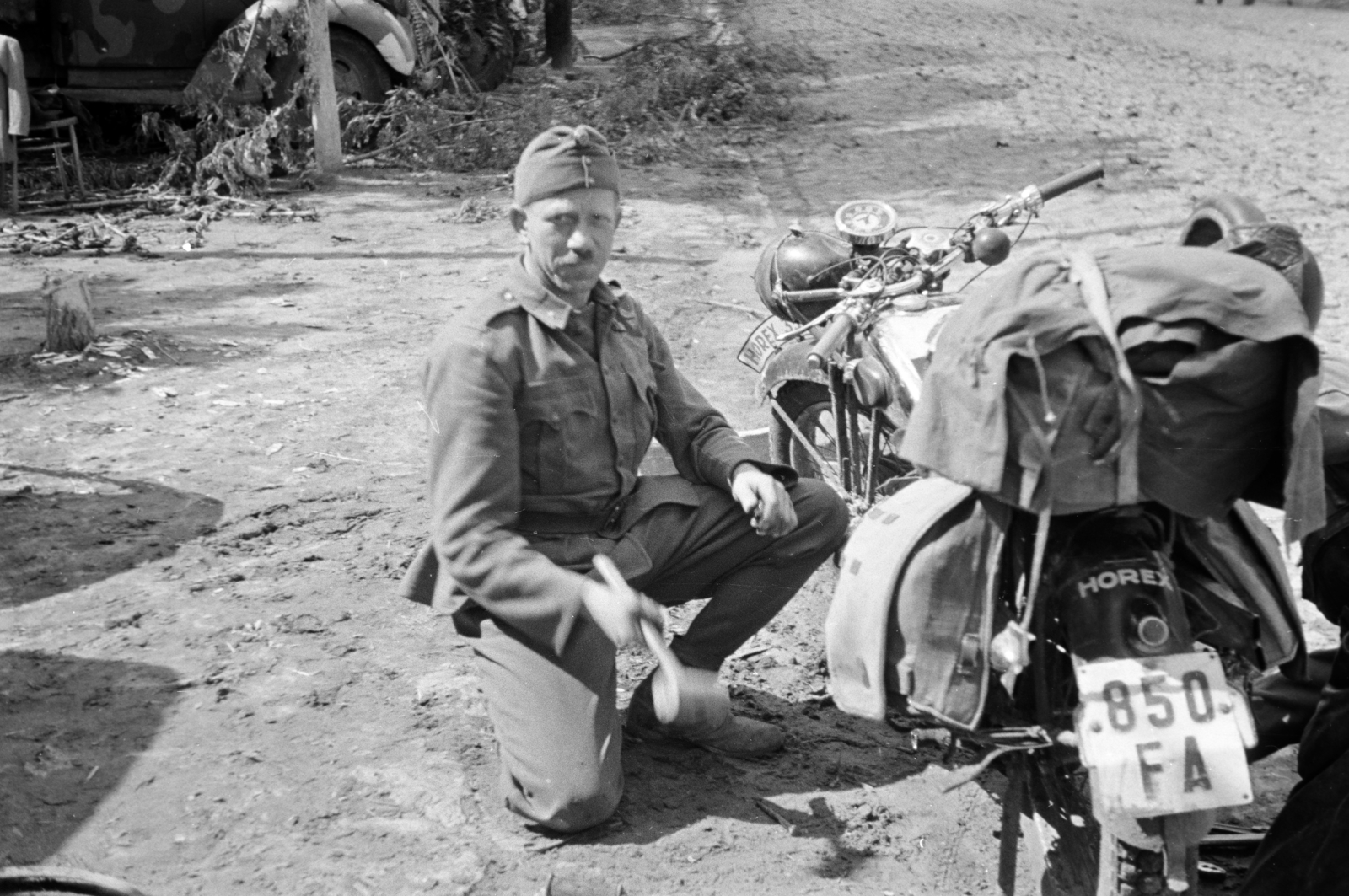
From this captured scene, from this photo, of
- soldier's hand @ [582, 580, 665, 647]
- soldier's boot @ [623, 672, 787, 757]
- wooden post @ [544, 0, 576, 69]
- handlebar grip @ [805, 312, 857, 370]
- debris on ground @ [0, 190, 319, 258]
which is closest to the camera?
soldier's hand @ [582, 580, 665, 647]

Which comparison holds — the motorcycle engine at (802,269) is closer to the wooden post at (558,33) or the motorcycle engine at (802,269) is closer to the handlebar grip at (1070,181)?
the handlebar grip at (1070,181)

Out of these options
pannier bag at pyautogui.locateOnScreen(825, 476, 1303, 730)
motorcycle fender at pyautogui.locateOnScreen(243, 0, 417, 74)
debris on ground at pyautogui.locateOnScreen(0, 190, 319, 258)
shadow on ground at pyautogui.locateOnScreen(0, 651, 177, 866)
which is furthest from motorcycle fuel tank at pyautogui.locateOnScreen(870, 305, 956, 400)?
motorcycle fender at pyautogui.locateOnScreen(243, 0, 417, 74)

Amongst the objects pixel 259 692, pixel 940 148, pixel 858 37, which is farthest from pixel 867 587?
pixel 858 37

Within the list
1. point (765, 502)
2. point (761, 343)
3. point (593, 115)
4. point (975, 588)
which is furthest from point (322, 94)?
point (975, 588)

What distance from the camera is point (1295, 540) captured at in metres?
2.35

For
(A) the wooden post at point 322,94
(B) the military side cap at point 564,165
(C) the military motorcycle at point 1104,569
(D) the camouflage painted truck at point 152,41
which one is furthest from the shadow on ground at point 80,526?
(D) the camouflage painted truck at point 152,41

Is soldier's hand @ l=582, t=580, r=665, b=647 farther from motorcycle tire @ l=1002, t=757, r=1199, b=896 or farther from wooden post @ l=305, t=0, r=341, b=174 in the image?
wooden post @ l=305, t=0, r=341, b=174

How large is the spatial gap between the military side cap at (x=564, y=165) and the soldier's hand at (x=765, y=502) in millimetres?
769

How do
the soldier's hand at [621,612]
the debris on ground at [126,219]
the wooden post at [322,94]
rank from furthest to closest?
the wooden post at [322,94], the debris on ground at [126,219], the soldier's hand at [621,612]

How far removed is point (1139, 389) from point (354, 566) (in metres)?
3.04

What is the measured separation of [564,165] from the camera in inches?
126

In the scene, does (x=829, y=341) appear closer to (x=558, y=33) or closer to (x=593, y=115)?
(x=593, y=115)

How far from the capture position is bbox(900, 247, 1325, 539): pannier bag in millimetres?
2207

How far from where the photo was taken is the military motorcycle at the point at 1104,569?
7.32 ft
